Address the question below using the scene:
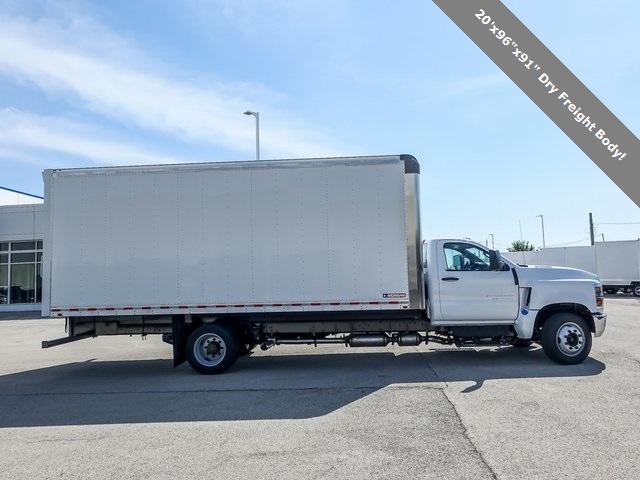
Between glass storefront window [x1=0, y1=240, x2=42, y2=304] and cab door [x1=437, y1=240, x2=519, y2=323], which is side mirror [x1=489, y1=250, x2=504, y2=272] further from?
glass storefront window [x1=0, y1=240, x2=42, y2=304]

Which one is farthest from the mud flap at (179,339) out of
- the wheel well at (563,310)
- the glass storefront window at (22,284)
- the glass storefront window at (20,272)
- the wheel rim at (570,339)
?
the glass storefront window at (22,284)

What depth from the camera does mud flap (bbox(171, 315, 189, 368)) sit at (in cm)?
923

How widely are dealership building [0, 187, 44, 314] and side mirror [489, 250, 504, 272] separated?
24732mm

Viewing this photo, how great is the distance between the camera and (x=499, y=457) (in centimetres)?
491

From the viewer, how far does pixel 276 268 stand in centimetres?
914

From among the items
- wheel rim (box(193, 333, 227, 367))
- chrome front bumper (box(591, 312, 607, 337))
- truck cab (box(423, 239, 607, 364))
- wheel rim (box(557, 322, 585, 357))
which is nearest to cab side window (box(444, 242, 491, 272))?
truck cab (box(423, 239, 607, 364))

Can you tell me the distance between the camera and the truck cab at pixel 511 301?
30.2 feet

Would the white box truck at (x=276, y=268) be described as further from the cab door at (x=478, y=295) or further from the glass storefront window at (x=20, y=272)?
the glass storefront window at (x=20, y=272)

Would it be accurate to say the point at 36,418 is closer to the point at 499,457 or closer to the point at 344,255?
the point at 344,255

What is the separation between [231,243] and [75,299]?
302 centimetres

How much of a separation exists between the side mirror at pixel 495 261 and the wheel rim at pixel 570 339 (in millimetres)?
1527

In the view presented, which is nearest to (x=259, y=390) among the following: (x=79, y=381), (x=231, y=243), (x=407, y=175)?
(x=231, y=243)

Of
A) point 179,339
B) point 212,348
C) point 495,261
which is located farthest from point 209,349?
point 495,261

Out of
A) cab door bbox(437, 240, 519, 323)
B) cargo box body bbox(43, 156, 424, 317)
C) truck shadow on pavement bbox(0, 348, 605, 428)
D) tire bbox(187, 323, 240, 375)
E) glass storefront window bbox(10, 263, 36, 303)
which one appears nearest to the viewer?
truck shadow on pavement bbox(0, 348, 605, 428)
